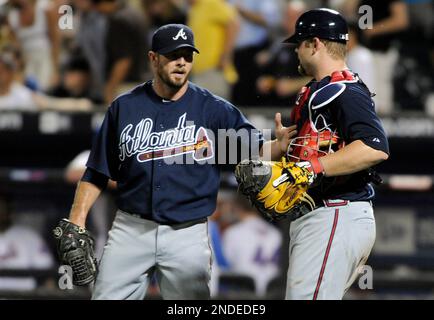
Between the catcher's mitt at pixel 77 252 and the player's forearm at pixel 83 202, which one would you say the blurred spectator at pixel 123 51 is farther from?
the catcher's mitt at pixel 77 252

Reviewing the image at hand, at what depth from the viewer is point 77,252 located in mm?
4773

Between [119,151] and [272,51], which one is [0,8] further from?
[119,151]

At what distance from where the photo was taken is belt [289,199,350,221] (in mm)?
4332

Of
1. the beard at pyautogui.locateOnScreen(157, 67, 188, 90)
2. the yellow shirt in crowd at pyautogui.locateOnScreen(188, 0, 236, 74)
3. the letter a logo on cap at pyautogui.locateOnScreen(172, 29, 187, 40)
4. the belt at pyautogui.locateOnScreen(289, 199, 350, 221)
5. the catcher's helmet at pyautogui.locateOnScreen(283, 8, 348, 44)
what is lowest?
the belt at pyautogui.locateOnScreen(289, 199, 350, 221)

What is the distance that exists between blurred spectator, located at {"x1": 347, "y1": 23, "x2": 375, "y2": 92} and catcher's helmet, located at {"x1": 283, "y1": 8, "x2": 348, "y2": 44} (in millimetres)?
3966

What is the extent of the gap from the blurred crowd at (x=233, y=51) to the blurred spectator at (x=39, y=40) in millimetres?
65

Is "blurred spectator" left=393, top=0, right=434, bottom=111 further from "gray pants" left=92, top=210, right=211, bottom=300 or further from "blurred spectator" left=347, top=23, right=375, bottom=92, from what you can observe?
"gray pants" left=92, top=210, right=211, bottom=300

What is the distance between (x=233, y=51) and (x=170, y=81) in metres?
3.86

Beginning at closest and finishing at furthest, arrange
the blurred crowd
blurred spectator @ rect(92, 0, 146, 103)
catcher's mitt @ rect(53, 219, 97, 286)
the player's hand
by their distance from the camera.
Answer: the player's hand, catcher's mitt @ rect(53, 219, 97, 286), the blurred crowd, blurred spectator @ rect(92, 0, 146, 103)

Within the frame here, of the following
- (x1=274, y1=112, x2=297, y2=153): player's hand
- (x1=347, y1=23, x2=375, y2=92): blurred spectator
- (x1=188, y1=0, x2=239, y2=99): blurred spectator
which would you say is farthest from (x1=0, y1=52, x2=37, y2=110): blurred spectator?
(x1=274, y1=112, x2=297, y2=153): player's hand

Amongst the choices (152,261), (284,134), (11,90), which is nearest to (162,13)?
(11,90)

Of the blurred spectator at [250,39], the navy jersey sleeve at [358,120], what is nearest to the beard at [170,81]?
the navy jersey sleeve at [358,120]

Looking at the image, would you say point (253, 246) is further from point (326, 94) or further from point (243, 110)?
point (326, 94)

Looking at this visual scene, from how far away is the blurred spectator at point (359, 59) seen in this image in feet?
27.5
